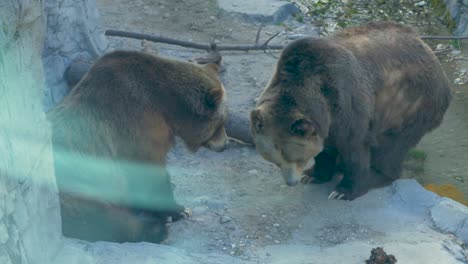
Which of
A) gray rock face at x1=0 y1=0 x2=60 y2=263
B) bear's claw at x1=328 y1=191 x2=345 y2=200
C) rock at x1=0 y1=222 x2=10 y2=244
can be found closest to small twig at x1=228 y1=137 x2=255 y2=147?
bear's claw at x1=328 y1=191 x2=345 y2=200


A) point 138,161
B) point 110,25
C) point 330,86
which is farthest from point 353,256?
point 110,25

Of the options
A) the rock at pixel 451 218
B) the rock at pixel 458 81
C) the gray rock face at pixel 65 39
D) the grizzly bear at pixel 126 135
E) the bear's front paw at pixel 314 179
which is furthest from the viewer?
the rock at pixel 458 81

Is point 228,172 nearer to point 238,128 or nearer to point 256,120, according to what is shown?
point 238,128

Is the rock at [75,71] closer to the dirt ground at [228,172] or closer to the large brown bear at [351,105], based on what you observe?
the dirt ground at [228,172]

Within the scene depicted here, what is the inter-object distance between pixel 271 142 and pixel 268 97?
1.27ft

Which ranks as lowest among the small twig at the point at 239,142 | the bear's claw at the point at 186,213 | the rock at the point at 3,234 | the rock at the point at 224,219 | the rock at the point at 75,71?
the small twig at the point at 239,142

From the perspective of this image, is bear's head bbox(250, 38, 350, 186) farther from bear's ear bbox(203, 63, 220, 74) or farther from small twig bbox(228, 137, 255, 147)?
small twig bbox(228, 137, 255, 147)

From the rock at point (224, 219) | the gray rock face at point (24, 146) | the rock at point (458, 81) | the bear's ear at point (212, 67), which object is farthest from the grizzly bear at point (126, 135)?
the rock at point (458, 81)

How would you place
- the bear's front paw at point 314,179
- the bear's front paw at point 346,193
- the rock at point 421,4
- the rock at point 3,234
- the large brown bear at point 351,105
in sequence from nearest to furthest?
the rock at point 3,234, the large brown bear at point 351,105, the bear's front paw at point 346,193, the bear's front paw at point 314,179, the rock at point 421,4

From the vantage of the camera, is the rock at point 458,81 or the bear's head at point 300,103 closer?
the bear's head at point 300,103

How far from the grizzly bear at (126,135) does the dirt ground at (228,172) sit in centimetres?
44

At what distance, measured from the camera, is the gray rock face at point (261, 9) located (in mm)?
10961

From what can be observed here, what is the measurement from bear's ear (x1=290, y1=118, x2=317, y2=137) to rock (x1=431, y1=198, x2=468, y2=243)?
134 cm

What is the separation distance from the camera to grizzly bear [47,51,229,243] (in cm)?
541
